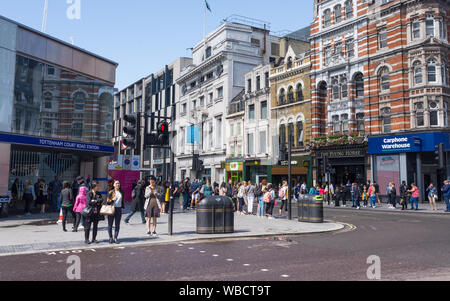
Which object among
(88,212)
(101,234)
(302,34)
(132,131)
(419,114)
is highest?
(302,34)

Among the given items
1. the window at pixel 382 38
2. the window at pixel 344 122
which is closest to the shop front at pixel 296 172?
the window at pixel 344 122

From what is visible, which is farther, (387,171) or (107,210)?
(387,171)

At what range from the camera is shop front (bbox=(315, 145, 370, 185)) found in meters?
32.0

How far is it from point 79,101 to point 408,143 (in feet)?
75.8

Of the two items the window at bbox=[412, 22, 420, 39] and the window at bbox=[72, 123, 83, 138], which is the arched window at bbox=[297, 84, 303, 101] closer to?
the window at bbox=[412, 22, 420, 39]

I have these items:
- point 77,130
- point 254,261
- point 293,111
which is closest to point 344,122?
point 293,111

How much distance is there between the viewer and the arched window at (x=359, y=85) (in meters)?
32.9

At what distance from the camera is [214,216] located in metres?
12.4

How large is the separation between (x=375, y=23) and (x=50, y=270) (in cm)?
3184

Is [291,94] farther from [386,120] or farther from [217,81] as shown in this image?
[217,81]

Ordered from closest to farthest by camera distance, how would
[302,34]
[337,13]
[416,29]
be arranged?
[416,29] < [337,13] < [302,34]

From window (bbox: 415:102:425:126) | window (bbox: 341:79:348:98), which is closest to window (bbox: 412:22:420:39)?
window (bbox: 415:102:425:126)

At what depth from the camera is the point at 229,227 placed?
493 inches

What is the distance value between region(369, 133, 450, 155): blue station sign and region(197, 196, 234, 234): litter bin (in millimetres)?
20614
